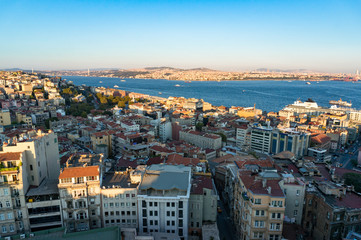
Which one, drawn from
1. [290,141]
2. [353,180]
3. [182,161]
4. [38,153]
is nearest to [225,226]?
[182,161]

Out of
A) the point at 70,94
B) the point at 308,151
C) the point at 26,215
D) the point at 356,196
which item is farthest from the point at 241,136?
the point at 70,94

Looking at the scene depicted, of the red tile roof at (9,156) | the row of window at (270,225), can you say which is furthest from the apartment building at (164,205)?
the red tile roof at (9,156)

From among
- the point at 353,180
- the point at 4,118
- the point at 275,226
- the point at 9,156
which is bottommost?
the point at 353,180

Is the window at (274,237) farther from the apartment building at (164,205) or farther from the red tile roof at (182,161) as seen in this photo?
the red tile roof at (182,161)

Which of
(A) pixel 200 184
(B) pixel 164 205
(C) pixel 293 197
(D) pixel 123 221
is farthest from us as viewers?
(A) pixel 200 184

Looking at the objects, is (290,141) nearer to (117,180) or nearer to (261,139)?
(261,139)
